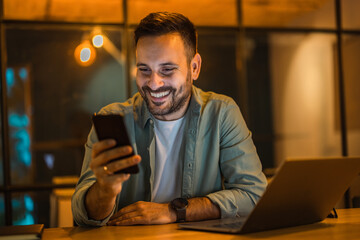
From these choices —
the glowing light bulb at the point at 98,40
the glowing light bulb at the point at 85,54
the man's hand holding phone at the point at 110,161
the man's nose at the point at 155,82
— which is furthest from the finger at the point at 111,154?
the glowing light bulb at the point at 85,54

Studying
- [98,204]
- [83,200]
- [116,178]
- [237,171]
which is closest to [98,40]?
[237,171]

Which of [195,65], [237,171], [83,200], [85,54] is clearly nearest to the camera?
[83,200]

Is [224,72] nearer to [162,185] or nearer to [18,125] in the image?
[18,125]

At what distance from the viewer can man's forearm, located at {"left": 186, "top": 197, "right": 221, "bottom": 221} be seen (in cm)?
198

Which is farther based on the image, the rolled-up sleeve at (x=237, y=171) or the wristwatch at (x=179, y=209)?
the rolled-up sleeve at (x=237, y=171)

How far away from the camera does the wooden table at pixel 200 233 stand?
1.51 meters

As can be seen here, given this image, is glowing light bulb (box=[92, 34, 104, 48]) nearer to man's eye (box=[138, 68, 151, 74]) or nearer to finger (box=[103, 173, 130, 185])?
man's eye (box=[138, 68, 151, 74])

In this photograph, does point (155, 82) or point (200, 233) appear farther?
point (155, 82)

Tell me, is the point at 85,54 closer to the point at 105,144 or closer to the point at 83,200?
the point at 83,200

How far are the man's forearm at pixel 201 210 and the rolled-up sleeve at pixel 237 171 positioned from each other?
2 centimetres

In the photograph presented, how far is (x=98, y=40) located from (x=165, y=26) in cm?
296

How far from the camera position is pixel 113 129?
1576 millimetres

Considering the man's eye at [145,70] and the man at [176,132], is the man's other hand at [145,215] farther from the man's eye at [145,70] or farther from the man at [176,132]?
the man's eye at [145,70]

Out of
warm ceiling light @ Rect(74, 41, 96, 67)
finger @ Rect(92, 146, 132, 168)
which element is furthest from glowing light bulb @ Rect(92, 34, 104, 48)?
finger @ Rect(92, 146, 132, 168)
